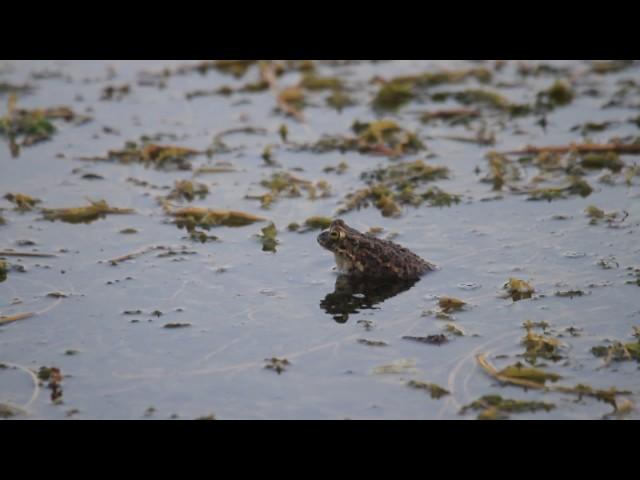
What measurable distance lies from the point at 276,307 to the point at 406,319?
2.96ft

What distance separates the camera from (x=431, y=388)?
5.90 m

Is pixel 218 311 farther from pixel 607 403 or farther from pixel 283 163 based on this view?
pixel 283 163

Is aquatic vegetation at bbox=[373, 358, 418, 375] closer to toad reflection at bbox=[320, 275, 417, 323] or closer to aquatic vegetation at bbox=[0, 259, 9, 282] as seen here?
toad reflection at bbox=[320, 275, 417, 323]

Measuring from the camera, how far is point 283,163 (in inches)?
417

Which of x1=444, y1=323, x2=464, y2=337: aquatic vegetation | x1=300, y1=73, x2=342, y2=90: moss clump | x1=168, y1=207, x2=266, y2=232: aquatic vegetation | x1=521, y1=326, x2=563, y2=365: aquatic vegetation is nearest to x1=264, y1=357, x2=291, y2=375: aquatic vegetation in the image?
x1=444, y1=323, x2=464, y2=337: aquatic vegetation

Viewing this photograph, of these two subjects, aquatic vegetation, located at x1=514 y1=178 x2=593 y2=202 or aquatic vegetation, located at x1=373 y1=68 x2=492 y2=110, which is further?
aquatic vegetation, located at x1=373 y1=68 x2=492 y2=110

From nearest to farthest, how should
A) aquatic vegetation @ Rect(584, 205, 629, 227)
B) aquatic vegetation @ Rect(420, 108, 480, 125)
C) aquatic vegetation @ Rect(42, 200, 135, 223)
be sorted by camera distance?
aquatic vegetation @ Rect(584, 205, 629, 227) < aquatic vegetation @ Rect(42, 200, 135, 223) < aquatic vegetation @ Rect(420, 108, 480, 125)

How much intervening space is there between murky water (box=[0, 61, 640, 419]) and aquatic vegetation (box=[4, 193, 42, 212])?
0.28 feet

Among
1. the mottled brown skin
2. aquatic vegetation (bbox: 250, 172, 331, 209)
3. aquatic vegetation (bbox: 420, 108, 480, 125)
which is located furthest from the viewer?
aquatic vegetation (bbox: 420, 108, 480, 125)

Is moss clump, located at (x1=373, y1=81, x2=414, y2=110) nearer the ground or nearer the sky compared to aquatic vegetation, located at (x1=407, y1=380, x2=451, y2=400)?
nearer the sky

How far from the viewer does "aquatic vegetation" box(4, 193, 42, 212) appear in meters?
A: 9.36

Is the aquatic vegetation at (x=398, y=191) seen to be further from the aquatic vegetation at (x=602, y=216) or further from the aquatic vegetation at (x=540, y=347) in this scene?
the aquatic vegetation at (x=540, y=347)
